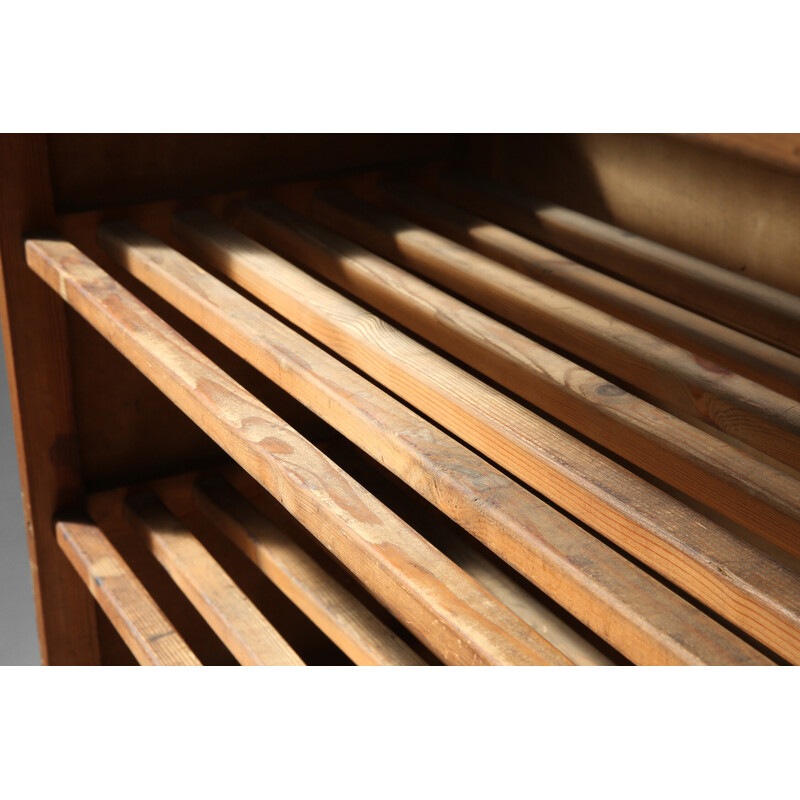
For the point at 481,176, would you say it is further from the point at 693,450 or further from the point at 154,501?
the point at 693,450

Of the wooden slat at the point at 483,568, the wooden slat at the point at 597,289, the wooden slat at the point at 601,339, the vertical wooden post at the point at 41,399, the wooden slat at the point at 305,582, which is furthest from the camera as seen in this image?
the wooden slat at the point at 483,568

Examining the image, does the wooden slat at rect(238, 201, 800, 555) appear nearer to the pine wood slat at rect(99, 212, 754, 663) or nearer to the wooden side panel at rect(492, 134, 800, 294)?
the pine wood slat at rect(99, 212, 754, 663)

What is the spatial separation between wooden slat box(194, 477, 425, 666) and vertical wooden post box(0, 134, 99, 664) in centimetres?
26

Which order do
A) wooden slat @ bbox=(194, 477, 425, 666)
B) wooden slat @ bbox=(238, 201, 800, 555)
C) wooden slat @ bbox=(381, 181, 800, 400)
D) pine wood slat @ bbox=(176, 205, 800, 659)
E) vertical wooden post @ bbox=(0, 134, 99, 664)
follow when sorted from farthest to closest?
vertical wooden post @ bbox=(0, 134, 99, 664)
wooden slat @ bbox=(194, 477, 425, 666)
wooden slat @ bbox=(381, 181, 800, 400)
wooden slat @ bbox=(238, 201, 800, 555)
pine wood slat @ bbox=(176, 205, 800, 659)

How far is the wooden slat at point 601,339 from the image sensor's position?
0.96 metres

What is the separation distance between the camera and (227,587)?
138 cm

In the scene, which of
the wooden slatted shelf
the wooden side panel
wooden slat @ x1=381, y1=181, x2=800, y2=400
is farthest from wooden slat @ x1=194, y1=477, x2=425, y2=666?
the wooden side panel

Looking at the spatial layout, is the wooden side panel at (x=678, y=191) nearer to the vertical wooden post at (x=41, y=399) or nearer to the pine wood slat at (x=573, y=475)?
the pine wood slat at (x=573, y=475)

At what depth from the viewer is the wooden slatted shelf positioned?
0.72m

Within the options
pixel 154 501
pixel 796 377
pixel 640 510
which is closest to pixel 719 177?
pixel 796 377

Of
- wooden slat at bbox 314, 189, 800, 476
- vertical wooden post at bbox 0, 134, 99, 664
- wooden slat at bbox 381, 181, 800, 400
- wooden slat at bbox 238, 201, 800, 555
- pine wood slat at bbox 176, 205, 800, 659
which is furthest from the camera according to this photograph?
vertical wooden post at bbox 0, 134, 99, 664

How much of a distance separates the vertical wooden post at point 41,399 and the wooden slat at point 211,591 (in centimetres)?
15

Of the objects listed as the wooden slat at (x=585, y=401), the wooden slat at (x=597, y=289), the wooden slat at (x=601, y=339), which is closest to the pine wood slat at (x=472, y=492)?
the wooden slat at (x=585, y=401)

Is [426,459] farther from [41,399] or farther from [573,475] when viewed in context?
[41,399]
